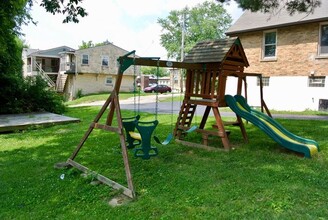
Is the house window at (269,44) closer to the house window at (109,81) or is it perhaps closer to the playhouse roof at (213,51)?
the playhouse roof at (213,51)

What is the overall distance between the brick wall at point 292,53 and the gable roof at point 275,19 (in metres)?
0.42

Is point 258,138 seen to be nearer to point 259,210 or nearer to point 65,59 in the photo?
point 259,210

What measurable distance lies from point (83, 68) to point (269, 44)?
23.8 metres

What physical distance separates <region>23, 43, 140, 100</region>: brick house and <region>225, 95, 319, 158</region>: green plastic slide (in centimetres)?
2768

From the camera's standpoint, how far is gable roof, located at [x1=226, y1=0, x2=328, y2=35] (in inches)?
585

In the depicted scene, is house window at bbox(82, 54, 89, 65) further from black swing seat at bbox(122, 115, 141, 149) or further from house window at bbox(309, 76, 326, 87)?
black swing seat at bbox(122, 115, 141, 149)

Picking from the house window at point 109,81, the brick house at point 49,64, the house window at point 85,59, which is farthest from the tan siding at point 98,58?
the brick house at point 49,64

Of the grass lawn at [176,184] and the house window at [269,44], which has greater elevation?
the house window at [269,44]

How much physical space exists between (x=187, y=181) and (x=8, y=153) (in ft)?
14.8

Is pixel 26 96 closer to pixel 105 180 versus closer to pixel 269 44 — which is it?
pixel 105 180

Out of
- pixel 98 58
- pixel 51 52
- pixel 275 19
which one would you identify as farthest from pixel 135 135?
pixel 51 52

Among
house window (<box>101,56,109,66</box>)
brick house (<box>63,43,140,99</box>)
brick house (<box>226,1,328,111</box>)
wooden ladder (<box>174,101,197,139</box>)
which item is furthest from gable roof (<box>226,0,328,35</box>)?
house window (<box>101,56,109,66</box>)

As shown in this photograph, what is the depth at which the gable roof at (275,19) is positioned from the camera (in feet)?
48.7

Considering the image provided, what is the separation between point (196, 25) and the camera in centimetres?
4894
